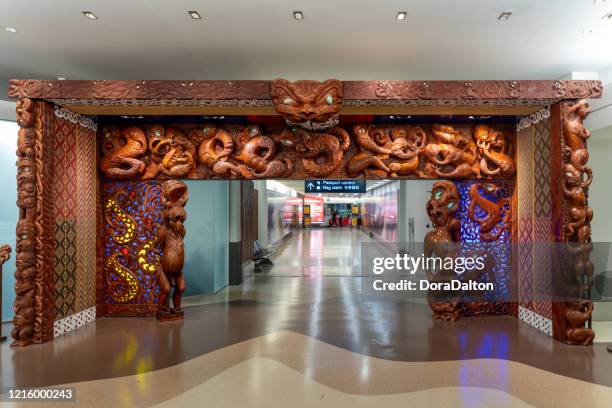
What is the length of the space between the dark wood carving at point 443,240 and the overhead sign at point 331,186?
154 inches

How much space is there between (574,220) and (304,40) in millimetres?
3974

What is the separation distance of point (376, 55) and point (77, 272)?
16.7 ft

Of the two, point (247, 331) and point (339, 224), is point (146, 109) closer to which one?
point (247, 331)

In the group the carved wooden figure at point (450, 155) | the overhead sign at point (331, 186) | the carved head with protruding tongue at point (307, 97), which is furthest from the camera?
the overhead sign at point (331, 186)

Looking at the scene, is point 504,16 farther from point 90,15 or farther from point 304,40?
point 90,15

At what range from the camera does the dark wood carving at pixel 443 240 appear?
5.55 metres

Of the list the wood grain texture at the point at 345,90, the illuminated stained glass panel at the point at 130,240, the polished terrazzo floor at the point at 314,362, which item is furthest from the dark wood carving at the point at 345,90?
the polished terrazzo floor at the point at 314,362

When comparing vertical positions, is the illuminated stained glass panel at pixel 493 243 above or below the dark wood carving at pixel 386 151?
below

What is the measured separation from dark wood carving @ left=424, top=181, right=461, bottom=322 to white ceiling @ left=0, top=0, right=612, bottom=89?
181 centimetres

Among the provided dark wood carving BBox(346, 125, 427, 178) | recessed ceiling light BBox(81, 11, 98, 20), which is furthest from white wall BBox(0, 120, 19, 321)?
dark wood carving BBox(346, 125, 427, 178)

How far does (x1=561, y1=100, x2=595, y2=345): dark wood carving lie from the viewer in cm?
457

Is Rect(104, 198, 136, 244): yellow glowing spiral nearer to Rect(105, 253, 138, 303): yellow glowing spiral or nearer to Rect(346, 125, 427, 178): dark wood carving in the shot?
Rect(105, 253, 138, 303): yellow glowing spiral

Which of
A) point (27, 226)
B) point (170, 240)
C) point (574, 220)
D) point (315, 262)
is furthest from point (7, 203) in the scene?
point (315, 262)

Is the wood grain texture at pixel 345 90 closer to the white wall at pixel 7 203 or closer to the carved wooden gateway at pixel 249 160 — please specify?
the carved wooden gateway at pixel 249 160
